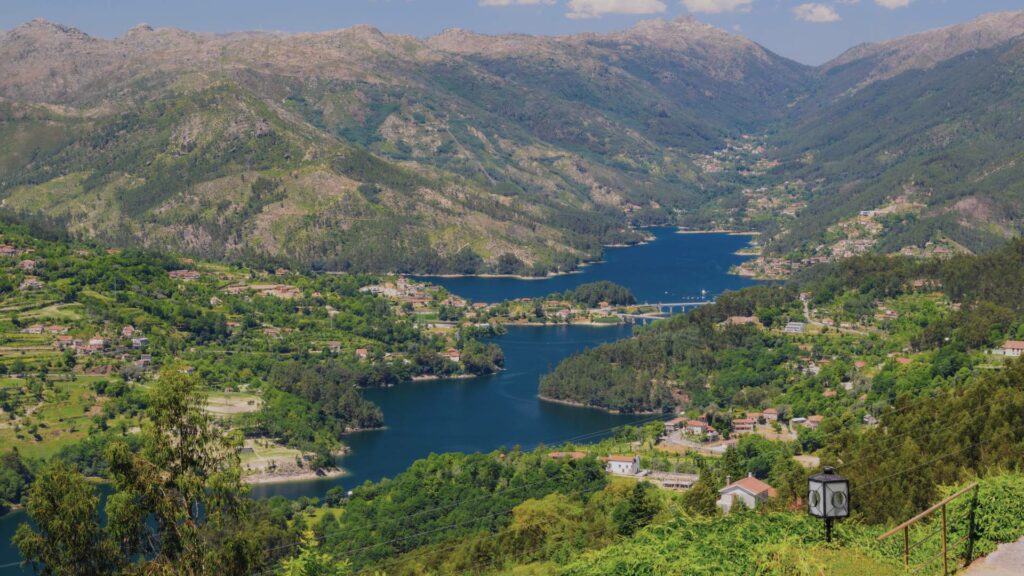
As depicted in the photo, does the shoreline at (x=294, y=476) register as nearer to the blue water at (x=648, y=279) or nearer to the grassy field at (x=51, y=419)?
the grassy field at (x=51, y=419)

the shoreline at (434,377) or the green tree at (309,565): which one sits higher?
the green tree at (309,565)

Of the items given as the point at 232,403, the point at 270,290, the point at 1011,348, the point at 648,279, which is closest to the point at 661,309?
the point at 648,279

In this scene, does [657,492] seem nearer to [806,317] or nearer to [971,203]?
[806,317]

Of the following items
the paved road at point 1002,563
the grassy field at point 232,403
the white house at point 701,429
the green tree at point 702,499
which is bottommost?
the white house at point 701,429

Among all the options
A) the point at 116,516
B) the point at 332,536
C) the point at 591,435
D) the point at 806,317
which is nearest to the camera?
the point at 116,516

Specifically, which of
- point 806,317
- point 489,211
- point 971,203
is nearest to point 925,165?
point 971,203

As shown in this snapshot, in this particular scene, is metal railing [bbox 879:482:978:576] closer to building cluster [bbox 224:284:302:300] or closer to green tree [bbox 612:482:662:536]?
green tree [bbox 612:482:662:536]

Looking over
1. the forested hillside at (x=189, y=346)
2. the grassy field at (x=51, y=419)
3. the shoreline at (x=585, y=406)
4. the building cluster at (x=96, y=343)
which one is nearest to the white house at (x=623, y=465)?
the forested hillside at (x=189, y=346)

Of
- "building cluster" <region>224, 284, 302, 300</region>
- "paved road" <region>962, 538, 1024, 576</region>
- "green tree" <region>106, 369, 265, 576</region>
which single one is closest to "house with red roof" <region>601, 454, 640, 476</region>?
"green tree" <region>106, 369, 265, 576</region>
